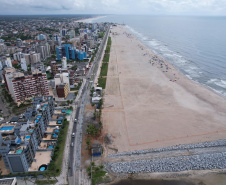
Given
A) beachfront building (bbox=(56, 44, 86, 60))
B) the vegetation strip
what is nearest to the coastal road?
the vegetation strip

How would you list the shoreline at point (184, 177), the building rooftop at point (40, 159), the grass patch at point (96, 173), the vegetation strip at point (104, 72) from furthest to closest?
1. the vegetation strip at point (104, 72)
2. the building rooftop at point (40, 159)
3. the shoreline at point (184, 177)
4. the grass patch at point (96, 173)

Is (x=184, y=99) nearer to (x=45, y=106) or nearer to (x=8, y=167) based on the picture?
(x=45, y=106)

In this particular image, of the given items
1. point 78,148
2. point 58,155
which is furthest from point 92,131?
point 58,155

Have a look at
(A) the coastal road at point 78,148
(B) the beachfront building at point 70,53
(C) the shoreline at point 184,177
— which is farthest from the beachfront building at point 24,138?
(B) the beachfront building at point 70,53

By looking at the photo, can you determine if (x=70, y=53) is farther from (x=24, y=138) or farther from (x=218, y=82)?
(x=218, y=82)

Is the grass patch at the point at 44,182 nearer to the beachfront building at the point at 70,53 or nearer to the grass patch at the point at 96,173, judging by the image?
the grass patch at the point at 96,173

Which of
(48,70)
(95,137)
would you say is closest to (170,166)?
Answer: (95,137)
